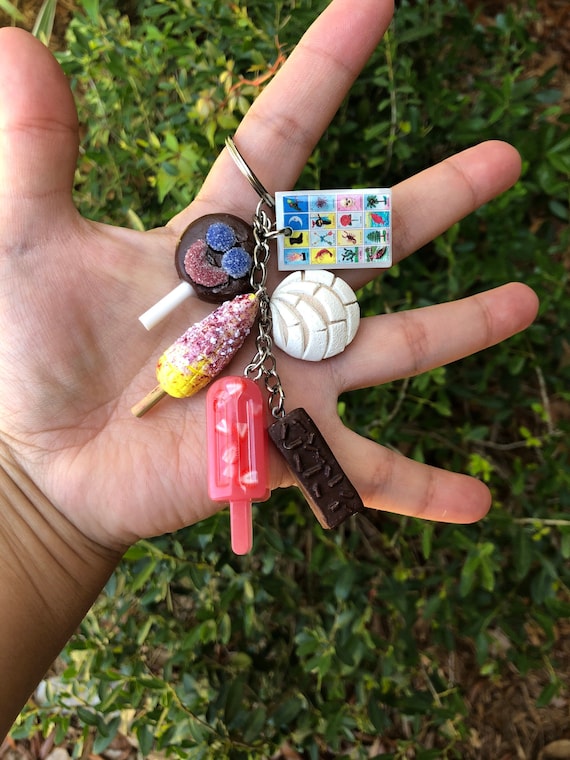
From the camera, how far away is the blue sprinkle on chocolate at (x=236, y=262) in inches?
73.7

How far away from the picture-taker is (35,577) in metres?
1.77

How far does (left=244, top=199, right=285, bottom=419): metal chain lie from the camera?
191cm

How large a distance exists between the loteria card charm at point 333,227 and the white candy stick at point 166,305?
1.00 ft

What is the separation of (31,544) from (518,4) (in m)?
3.20

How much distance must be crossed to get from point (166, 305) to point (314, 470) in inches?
24.5

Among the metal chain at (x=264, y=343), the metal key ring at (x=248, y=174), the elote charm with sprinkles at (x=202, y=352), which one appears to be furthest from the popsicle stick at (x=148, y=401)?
the metal key ring at (x=248, y=174)

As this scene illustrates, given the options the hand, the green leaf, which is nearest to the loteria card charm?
the hand

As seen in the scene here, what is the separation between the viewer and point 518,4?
3.13m

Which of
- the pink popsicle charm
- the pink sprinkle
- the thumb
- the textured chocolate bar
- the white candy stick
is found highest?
the thumb

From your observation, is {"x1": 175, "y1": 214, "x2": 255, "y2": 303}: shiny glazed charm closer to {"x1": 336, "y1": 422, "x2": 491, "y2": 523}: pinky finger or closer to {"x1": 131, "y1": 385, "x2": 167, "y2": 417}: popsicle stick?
{"x1": 131, "y1": 385, "x2": 167, "y2": 417}: popsicle stick

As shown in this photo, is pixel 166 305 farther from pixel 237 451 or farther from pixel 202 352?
pixel 237 451

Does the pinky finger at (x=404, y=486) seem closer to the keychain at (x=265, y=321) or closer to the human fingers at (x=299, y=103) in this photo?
the keychain at (x=265, y=321)

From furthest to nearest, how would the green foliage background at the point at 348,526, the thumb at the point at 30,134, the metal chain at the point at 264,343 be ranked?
the green foliage background at the point at 348,526, the metal chain at the point at 264,343, the thumb at the point at 30,134

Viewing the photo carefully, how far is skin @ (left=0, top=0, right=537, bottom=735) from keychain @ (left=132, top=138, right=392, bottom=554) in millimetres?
92
